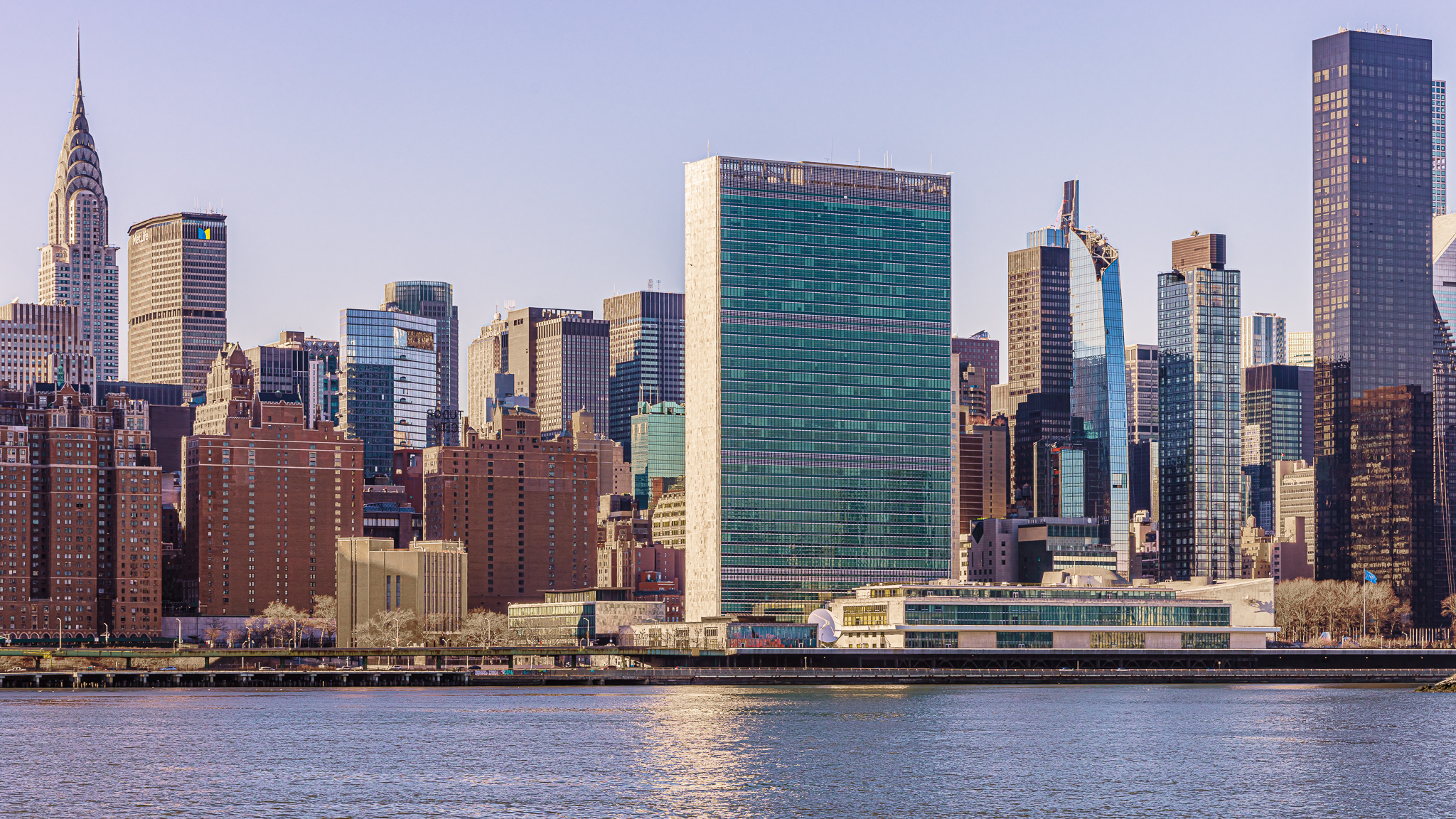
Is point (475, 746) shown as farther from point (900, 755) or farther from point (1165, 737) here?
point (1165, 737)

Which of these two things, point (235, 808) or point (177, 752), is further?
point (177, 752)

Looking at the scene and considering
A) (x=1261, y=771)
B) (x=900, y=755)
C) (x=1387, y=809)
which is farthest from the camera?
(x=900, y=755)

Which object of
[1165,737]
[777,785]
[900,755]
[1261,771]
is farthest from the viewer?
[1165,737]

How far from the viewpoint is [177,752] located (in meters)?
174

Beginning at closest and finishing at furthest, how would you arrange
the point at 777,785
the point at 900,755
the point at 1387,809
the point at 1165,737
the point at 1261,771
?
the point at 1387,809 < the point at 777,785 < the point at 1261,771 < the point at 900,755 < the point at 1165,737

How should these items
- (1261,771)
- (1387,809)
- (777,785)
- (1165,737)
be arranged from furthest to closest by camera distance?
(1165,737) < (1261,771) < (777,785) < (1387,809)

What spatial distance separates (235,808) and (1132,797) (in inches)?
2331

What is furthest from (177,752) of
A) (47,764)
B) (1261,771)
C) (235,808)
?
(1261,771)

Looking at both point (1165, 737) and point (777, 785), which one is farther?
point (1165, 737)

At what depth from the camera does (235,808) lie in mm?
137125

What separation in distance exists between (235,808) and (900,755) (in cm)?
5568

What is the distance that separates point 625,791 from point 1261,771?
48.4m

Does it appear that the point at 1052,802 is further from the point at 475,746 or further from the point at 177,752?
the point at 177,752

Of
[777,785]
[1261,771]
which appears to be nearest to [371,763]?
[777,785]
